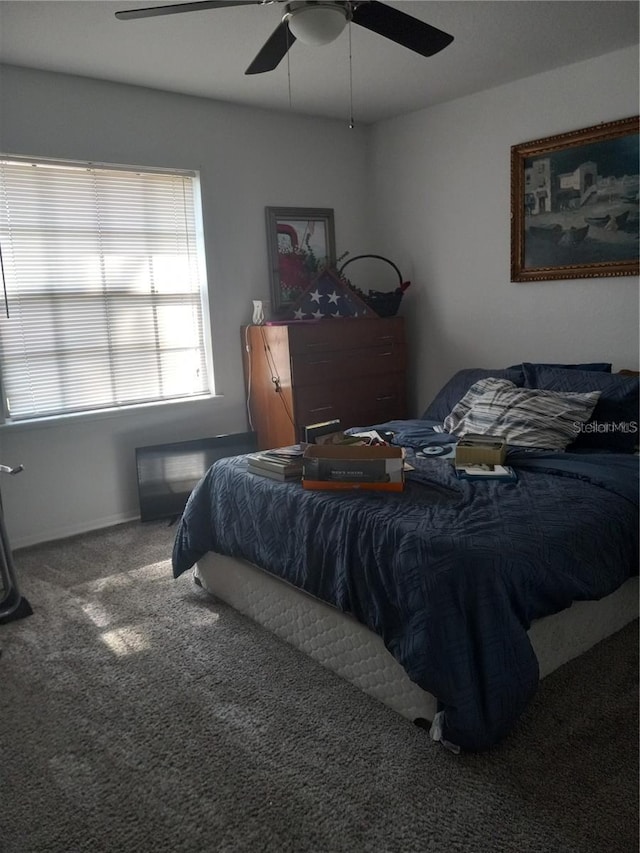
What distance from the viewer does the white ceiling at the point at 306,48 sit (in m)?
2.77

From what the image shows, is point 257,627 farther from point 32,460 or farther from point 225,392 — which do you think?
point 225,392

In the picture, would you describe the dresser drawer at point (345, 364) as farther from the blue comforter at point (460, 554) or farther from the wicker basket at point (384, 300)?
Answer: the blue comforter at point (460, 554)

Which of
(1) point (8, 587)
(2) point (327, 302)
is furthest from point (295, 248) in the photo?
(1) point (8, 587)

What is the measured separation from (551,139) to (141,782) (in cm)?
370

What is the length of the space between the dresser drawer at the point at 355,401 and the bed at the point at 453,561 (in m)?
1.07

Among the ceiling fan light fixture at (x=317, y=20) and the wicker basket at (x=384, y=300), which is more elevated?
the ceiling fan light fixture at (x=317, y=20)

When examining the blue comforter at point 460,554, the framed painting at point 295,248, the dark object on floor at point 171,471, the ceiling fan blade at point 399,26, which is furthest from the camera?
the framed painting at point 295,248

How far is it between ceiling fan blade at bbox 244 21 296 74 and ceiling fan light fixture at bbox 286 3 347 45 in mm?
85

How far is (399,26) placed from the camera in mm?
2182

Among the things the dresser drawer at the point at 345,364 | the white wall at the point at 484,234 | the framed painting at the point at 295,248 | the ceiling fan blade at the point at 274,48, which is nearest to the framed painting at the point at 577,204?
the white wall at the point at 484,234

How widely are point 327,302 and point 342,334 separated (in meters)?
0.29

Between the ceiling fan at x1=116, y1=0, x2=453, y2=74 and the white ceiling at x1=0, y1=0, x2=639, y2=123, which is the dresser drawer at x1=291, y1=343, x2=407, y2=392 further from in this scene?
the ceiling fan at x1=116, y1=0, x2=453, y2=74

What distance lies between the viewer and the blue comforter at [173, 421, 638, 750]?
176 cm

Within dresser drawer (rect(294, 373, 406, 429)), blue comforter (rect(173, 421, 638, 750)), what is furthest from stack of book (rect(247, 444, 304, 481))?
dresser drawer (rect(294, 373, 406, 429))
